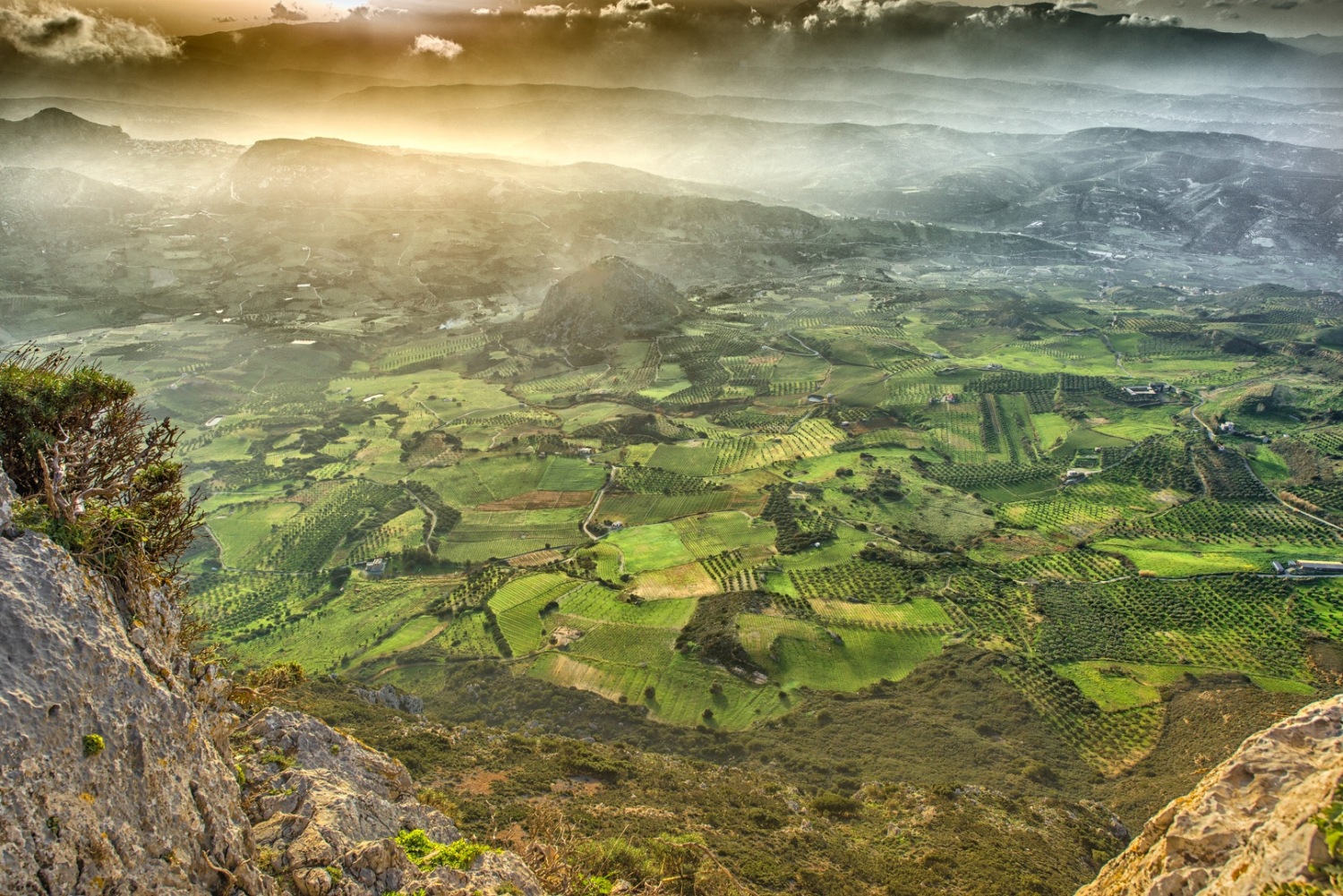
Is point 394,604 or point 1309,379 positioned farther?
point 1309,379

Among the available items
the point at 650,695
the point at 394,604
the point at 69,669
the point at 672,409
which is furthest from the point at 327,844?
the point at 672,409

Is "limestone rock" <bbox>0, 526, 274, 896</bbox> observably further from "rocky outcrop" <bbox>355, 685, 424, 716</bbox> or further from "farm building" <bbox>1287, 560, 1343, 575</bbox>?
"farm building" <bbox>1287, 560, 1343, 575</bbox>

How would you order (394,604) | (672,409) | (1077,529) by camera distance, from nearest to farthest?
(394,604) < (1077,529) < (672,409)

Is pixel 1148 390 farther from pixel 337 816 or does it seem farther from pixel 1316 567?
pixel 337 816

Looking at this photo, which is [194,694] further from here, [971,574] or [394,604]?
[971,574]

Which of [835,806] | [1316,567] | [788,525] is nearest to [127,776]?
[835,806]

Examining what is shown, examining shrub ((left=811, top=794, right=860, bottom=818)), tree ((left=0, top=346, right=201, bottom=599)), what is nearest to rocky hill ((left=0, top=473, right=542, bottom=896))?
tree ((left=0, top=346, right=201, bottom=599))

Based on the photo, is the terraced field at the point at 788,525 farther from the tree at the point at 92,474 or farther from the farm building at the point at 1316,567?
the tree at the point at 92,474
